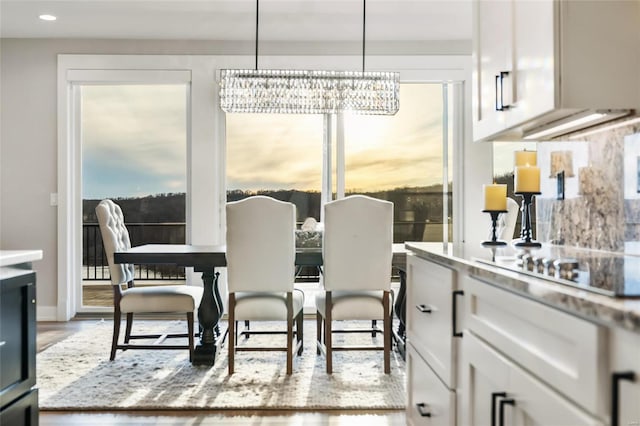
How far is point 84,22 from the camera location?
4.83m

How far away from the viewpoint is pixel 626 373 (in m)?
0.85

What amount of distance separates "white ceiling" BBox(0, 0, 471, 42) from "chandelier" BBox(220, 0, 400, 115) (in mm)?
646

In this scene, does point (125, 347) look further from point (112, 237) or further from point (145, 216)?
point (145, 216)

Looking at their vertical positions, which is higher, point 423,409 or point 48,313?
point 423,409

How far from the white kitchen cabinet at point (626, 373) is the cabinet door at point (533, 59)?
97 cm

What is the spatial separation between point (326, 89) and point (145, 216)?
2766 mm

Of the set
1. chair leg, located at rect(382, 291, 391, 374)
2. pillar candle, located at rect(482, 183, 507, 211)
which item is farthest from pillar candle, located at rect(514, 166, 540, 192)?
chair leg, located at rect(382, 291, 391, 374)

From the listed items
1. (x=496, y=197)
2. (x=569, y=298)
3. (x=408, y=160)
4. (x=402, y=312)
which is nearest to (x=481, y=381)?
(x=569, y=298)

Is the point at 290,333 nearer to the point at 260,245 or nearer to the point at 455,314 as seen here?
the point at 260,245

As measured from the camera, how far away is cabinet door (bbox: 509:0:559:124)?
168 cm

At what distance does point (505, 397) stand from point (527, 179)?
1.09 metres

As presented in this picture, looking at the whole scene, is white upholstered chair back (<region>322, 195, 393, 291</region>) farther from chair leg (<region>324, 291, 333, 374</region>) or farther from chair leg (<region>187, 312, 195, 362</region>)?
chair leg (<region>187, 312, 195, 362</region>)

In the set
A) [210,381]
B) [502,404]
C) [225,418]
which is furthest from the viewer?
[210,381]

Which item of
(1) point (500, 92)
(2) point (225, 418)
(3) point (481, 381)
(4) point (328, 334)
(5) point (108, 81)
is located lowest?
(2) point (225, 418)
